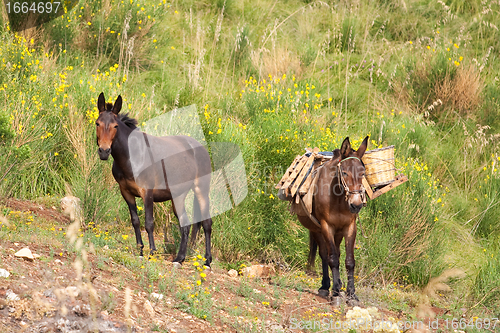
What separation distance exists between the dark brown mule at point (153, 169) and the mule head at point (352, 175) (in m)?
1.96

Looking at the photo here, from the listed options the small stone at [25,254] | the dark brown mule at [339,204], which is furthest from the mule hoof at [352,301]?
the small stone at [25,254]

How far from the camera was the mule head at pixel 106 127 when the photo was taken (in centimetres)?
598

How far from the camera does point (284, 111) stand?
10.1 meters

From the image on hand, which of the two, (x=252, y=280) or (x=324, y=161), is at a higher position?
(x=324, y=161)

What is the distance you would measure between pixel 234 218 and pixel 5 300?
447 centimetres

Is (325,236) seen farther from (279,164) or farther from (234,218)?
(279,164)

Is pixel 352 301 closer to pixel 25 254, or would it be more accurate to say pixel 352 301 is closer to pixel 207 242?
pixel 207 242

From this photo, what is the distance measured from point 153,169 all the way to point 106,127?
34.7 inches

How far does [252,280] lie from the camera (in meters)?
6.82

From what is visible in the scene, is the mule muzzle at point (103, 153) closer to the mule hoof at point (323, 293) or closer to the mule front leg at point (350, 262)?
the mule front leg at point (350, 262)

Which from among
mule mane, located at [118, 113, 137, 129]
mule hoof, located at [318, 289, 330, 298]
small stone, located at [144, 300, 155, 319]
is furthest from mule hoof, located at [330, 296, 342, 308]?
mule mane, located at [118, 113, 137, 129]

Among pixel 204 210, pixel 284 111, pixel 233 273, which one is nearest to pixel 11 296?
pixel 204 210

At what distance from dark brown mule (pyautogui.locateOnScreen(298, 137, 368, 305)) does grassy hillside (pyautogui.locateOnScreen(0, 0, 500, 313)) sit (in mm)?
1950

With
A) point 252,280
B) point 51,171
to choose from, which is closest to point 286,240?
point 252,280
